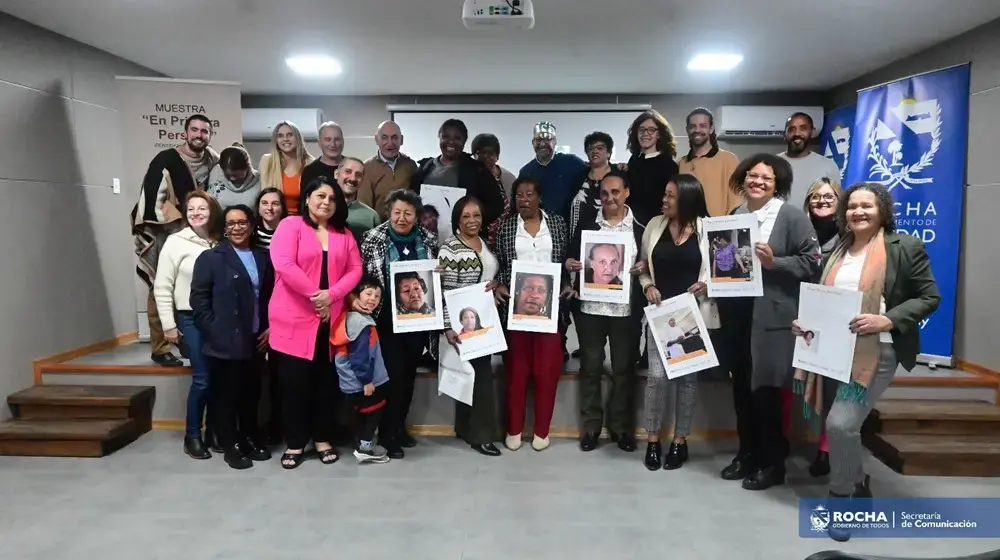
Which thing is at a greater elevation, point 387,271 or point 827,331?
point 387,271

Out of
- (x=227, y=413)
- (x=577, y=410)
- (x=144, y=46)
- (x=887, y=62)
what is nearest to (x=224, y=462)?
(x=227, y=413)

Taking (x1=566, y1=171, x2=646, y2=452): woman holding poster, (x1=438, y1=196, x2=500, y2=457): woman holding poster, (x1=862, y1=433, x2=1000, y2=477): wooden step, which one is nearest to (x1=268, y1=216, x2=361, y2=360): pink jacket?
(x1=438, y1=196, x2=500, y2=457): woman holding poster

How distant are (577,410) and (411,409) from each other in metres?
1.04

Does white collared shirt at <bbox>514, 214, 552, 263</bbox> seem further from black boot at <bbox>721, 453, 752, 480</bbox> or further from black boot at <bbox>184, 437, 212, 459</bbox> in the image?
black boot at <bbox>184, 437, 212, 459</bbox>

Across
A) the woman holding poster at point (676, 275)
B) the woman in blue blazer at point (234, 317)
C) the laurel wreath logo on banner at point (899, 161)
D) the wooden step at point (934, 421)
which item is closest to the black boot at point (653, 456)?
the woman holding poster at point (676, 275)

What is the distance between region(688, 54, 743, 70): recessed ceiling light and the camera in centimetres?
499

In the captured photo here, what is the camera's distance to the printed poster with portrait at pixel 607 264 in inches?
119

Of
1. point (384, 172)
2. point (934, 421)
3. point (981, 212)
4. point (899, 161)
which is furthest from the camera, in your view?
point (899, 161)

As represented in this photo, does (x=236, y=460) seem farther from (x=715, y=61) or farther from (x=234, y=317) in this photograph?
(x=715, y=61)

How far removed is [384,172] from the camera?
364cm

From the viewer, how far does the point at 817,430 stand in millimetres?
3488

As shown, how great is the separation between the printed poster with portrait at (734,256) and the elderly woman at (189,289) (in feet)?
8.62

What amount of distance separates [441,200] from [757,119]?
471 centimetres

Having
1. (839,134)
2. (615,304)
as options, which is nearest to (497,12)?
(615,304)
